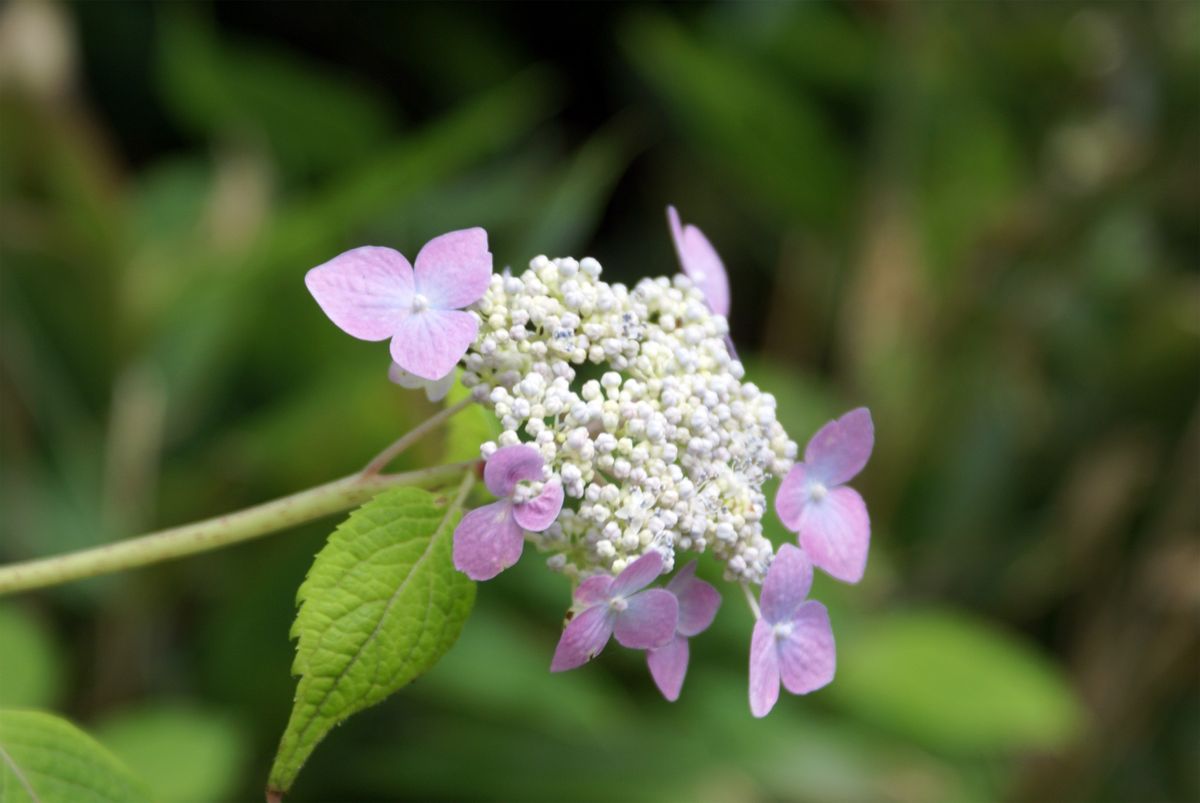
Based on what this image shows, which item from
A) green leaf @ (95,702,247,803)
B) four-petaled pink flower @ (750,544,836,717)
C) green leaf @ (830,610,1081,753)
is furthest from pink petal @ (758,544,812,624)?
green leaf @ (830,610,1081,753)

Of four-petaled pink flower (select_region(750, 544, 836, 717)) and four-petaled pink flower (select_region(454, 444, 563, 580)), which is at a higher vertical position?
four-petaled pink flower (select_region(454, 444, 563, 580))

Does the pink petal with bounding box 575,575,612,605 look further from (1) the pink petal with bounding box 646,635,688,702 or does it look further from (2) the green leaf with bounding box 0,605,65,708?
(2) the green leaf with bounding box 0,605,65,708

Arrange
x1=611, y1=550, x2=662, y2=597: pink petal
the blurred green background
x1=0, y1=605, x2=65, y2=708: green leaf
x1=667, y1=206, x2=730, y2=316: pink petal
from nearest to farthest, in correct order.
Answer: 1. x1=611, y1=550, x2=662, y2=597: pink petal
2. x1=667, y1=206, x2=730, y2=316: pink petal
3. x1=0, y1=605, x2=65, y2=708: green leaf
4. the blurred green background

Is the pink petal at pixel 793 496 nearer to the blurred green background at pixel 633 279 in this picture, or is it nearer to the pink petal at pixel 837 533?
the pink petal at pixel 837 533

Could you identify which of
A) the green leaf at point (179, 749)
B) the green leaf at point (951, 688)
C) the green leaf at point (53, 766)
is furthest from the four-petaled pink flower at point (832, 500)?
the green leaf at point (951, 688)

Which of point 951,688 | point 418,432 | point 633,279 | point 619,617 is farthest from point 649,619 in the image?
point 633,279

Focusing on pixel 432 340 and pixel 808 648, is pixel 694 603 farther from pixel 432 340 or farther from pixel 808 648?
pixel 432 340
